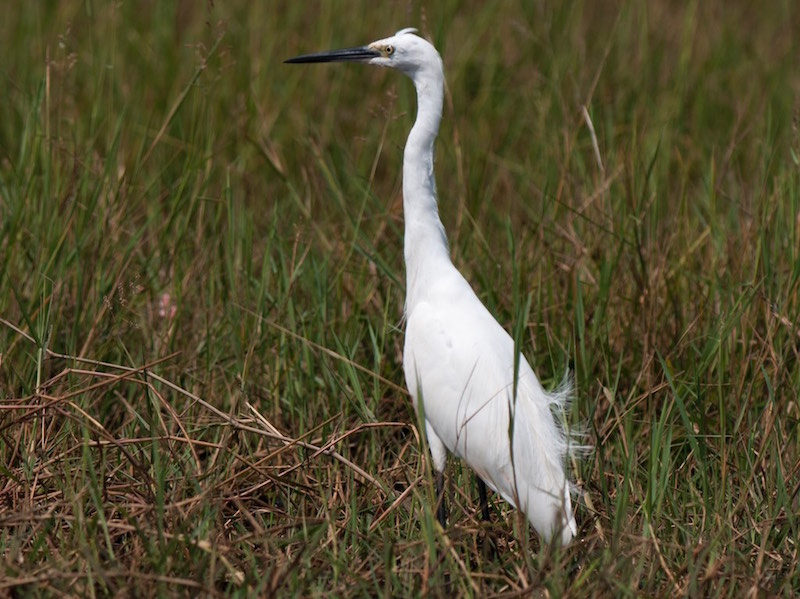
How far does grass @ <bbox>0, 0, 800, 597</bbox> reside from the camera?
2299mm

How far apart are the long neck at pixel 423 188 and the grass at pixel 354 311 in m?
0.25

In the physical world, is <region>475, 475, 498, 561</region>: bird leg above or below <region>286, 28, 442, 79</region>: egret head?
below

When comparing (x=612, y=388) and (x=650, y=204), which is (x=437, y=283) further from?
(x=650, y=204)

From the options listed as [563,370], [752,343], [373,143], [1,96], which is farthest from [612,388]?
[1,96]

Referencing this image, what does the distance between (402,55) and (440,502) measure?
3.53 feet

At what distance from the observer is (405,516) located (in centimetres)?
256

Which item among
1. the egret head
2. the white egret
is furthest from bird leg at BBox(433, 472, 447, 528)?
the egret head

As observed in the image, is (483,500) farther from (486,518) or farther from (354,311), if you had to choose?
(354,311)

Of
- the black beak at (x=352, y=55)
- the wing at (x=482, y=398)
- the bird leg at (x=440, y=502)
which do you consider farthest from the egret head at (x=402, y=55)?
the bird leg at (x=440, y=502)

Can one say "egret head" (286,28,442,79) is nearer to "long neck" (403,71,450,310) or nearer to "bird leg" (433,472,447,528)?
"long neck" (403,71,450,310)

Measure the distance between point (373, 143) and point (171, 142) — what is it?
0.81 metres

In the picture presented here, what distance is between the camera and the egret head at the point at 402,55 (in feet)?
9.12

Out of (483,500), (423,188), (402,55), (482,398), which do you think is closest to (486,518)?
(483,500)

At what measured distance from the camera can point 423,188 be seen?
9.10 feet
